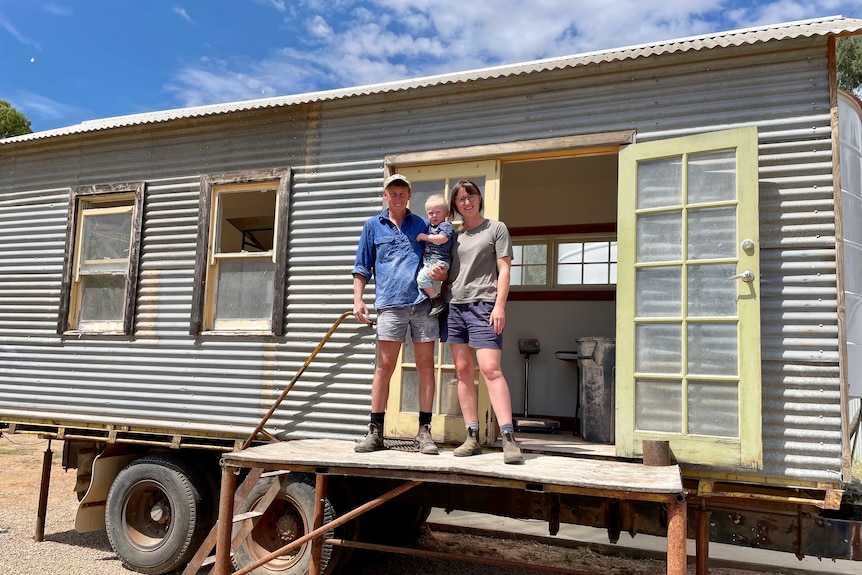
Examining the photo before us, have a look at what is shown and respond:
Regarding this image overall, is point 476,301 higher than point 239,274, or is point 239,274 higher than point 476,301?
point 239,274

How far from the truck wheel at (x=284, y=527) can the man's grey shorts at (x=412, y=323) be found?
136 centimetres

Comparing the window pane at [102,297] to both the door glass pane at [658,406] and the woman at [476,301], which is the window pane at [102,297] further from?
the door glass pane at [658,406]

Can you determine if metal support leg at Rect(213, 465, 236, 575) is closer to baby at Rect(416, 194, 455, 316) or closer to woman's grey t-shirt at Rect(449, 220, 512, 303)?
baby at Rect(416, 194, 455, 316)

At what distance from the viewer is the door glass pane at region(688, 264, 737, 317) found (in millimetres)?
4086

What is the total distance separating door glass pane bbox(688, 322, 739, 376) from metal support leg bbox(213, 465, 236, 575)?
9.32ft

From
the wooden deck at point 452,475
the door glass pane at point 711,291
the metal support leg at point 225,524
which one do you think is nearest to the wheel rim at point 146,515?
the wooden deck at point 452,475

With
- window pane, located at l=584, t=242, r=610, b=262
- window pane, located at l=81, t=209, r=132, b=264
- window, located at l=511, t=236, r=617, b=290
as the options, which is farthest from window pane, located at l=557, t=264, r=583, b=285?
window pane, located at l=81, t=209, r=132, b=264

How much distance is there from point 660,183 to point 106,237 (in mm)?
4878

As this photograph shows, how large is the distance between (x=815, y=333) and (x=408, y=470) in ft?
8.02

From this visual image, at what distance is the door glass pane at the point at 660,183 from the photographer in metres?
4.35

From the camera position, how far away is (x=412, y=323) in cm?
439

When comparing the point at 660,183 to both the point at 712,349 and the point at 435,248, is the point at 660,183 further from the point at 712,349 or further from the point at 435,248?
the point at 435,248

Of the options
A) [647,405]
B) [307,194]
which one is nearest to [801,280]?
[647,405]

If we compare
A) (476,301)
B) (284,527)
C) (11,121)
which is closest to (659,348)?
(476,301)
